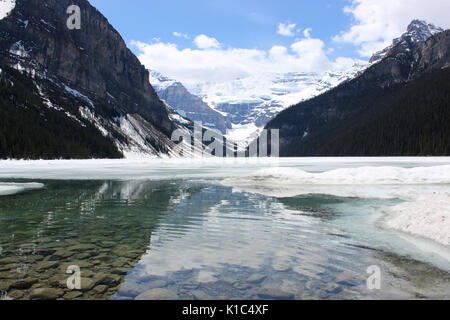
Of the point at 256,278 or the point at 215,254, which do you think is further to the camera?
the point at 215,254

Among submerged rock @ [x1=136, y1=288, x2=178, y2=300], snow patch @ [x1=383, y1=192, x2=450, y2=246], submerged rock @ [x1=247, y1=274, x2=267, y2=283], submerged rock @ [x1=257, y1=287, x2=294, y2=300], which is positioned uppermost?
snow patch @ [x1=383, y1=192, x2=450, y2=246]

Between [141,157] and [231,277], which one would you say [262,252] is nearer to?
[231,277]

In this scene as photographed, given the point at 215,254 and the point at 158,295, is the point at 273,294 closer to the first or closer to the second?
the point at 158,295

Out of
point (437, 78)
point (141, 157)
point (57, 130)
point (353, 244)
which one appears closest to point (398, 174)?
point (353, 244)

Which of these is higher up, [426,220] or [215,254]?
[426,220]

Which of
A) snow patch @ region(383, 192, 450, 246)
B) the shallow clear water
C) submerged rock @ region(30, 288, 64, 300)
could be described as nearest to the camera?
submerged rock @ region(30, 288, 64, 300)

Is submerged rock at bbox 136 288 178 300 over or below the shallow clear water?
below

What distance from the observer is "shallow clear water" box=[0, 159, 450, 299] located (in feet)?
24.2

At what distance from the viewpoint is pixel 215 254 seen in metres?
10.1

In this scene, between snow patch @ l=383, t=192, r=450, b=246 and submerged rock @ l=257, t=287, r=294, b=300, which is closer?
submerged rock @ l=257, t=287, r=294, b=300

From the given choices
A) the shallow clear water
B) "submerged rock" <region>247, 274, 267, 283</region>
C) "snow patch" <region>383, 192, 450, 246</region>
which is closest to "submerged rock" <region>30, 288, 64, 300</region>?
the shallow clear water

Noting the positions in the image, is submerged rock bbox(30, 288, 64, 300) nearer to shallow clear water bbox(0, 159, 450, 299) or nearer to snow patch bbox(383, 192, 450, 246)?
shallow clear water bbox(0, 159, 450, 299)

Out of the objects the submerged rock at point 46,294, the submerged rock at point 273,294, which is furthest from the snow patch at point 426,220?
the submerged rock at point 46,294

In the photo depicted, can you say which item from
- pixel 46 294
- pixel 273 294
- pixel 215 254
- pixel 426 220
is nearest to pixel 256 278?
pixel 273 294
